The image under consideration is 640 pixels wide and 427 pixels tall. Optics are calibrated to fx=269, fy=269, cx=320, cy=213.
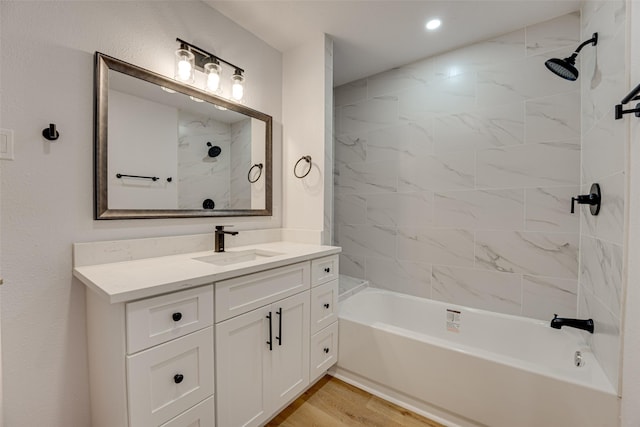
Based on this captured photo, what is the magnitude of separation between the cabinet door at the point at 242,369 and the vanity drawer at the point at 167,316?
12cm

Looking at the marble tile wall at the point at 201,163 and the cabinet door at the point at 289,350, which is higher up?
the marble tile wall at the point at 201,163

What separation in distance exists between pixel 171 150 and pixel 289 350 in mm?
1334

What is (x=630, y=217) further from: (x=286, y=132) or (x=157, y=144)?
(x=157, y=144)

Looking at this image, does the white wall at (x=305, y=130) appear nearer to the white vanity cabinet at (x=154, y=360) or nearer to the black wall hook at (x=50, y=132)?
the white vanity cabinet at (x=154, y=360)

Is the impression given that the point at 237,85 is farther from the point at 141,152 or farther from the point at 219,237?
the point at 219,237

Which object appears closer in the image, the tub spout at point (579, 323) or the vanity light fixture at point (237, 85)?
the tub spout at point (579, 323)

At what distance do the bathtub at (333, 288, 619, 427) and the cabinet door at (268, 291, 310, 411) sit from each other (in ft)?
1.39

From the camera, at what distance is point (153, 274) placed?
1112 mm

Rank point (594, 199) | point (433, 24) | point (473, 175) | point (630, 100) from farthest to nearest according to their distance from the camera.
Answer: point (473, 175)
point (433, 24)
point (594, 199)
point (630, 100)

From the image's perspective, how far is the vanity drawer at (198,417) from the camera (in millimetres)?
1027

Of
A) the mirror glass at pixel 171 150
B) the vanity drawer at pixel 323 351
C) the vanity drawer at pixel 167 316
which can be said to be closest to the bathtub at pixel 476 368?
the vanity drawer at pixel 323 351

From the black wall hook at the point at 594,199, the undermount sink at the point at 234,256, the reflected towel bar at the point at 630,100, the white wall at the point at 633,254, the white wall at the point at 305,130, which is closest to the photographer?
the reflected towel bar at the point at 630,100

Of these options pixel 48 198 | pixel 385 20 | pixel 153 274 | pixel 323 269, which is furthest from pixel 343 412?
pixel 385 20

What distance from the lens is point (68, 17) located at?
1199 mm
